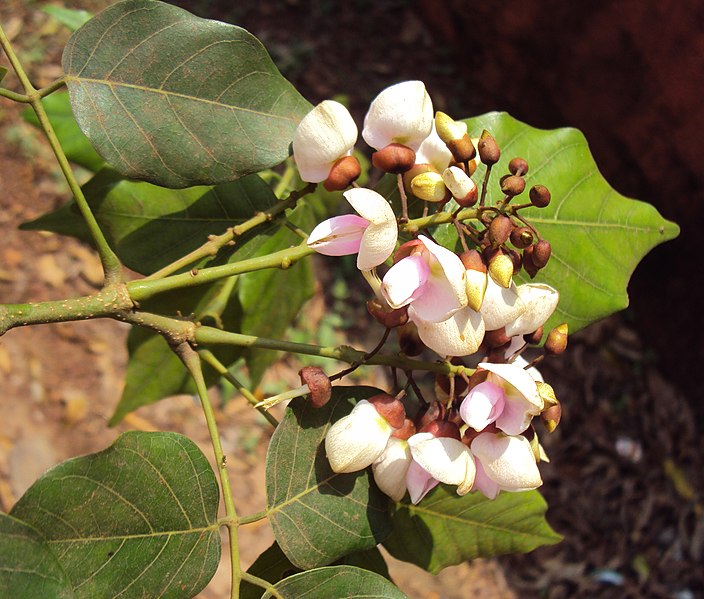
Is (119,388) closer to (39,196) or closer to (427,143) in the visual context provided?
(39,196)

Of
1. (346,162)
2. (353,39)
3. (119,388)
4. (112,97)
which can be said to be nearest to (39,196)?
(119,388)

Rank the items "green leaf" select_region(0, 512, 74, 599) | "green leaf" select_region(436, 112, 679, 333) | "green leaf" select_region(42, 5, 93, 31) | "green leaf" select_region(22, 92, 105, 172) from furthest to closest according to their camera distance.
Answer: "green leaf" select_region(42, 5, 93, 31)
"green leaf" select_region(22, 92, 105, 172)
"green leaf" select_region(436, 112, 679, 333)
"green leaf" select_region(0, 512, 74, 599)

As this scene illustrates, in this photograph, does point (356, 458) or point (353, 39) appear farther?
point (353, 39)

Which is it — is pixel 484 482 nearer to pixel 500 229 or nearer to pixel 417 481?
pixel 417 481

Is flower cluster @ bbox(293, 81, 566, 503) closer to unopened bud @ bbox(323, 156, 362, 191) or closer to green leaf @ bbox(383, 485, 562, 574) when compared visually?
unopened bud @ bbox(323, 156, 362, 191)

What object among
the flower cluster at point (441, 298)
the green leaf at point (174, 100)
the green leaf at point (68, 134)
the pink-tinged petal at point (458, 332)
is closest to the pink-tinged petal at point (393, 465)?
the flower cluster at point (441, 298)

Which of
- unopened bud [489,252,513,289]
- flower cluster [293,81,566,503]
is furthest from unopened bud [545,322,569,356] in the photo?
unopened bud [489,252,513,289]

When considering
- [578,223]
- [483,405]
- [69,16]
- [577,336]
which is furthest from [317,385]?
[577,336]
